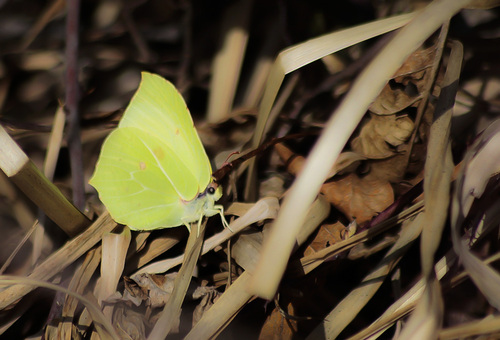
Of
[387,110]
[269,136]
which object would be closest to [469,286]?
[387,110]

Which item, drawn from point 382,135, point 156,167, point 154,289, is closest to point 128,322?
point 154,289

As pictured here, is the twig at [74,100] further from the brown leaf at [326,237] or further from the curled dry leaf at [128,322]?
the brown leaf at [326,237]

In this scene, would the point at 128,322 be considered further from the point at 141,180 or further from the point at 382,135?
the point at 382,135

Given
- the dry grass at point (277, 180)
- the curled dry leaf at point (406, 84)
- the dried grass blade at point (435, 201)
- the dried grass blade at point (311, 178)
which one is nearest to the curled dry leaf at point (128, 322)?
the dry grass at point (277, 180)

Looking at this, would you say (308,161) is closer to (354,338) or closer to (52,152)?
(354,338)

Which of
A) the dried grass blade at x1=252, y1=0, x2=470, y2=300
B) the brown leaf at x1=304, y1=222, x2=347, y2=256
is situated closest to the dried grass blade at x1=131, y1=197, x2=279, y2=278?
the brown leaf at x1=304, y1=222, x2=347, y2=256

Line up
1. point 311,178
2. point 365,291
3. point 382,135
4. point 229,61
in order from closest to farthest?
point 311,178 < point 365,291 < point 382,135 < point 229,61
